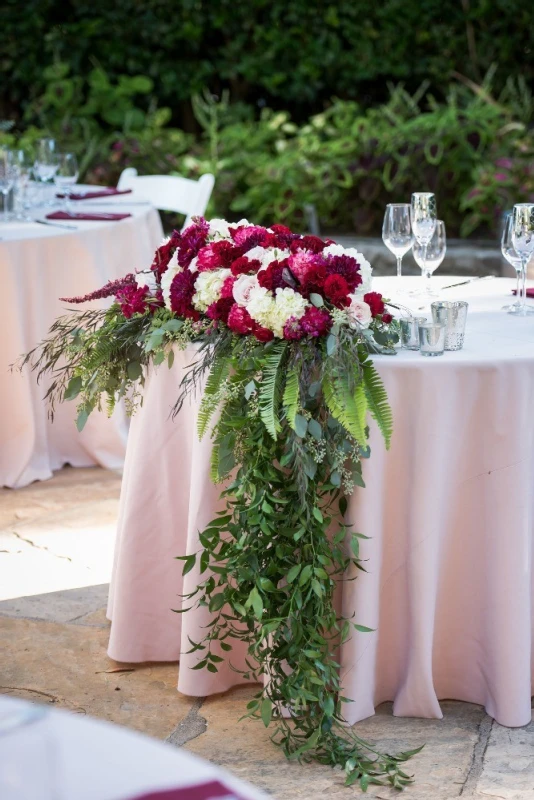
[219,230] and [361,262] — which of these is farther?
[219,230]

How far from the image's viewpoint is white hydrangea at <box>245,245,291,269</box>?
2496 mm

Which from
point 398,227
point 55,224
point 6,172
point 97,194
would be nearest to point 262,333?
point 398,227

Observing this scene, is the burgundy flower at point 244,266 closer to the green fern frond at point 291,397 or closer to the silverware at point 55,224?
the green fern frond at point 291,397

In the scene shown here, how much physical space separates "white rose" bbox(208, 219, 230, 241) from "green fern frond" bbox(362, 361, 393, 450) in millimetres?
567

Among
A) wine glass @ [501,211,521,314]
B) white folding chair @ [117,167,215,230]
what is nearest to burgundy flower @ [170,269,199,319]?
wine glass @ [501,211,521,314]

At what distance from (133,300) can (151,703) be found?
1000 millimetres

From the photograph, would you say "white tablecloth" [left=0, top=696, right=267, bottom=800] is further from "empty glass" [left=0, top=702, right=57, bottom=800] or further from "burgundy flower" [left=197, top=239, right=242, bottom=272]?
"burgundy flower" [left=197, top=239, right=242, bottom=272]

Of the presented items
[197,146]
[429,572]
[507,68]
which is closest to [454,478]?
[429,572]

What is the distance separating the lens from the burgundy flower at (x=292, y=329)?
2.36 meters

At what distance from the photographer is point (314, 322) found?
2.37 metres

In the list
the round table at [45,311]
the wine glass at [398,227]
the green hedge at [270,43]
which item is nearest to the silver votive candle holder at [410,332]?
the wine glass at [398,227]

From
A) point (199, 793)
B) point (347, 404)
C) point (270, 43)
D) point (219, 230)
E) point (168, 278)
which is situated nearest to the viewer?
point (199, 793)

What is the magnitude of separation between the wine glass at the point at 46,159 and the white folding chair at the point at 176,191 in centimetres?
55

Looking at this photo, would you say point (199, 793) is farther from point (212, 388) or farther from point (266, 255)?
point (266, 255)
